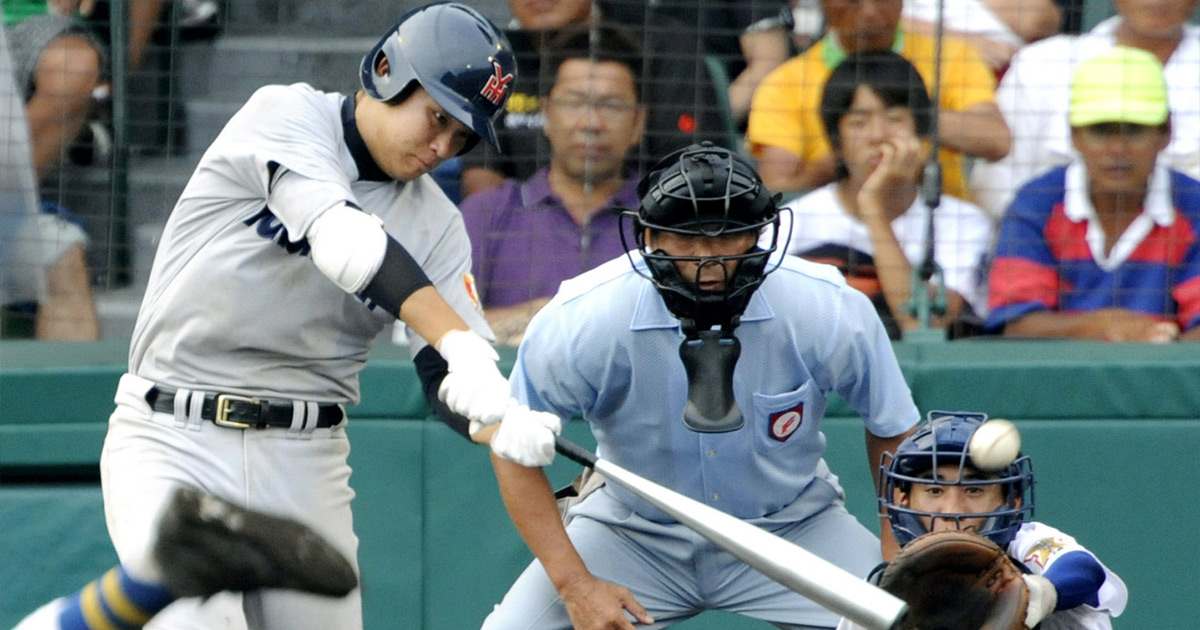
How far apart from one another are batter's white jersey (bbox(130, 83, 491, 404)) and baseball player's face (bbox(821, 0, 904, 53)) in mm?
2223

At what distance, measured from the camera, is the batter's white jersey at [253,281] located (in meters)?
3.51

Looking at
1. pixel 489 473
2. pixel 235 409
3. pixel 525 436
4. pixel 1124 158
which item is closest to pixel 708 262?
pixel 525 436

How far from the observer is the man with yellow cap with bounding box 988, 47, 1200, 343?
5.03 metres

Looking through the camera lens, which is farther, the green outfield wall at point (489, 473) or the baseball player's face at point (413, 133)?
the green outfield wall at point (489, 473)

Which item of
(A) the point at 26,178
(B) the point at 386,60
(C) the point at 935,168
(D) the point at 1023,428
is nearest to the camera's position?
(B) the point at 386,60

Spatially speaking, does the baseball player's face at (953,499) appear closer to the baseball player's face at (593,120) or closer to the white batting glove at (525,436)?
the white batting glove at (525,436)

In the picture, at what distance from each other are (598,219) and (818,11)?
1.09 meters

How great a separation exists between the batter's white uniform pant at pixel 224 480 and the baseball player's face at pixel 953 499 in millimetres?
1253

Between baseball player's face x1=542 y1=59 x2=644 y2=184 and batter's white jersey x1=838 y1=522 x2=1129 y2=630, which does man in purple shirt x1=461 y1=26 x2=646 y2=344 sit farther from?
batter's white jersey x1=838 y1=522 x2=1129 y2=630

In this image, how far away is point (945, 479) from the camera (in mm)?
3156

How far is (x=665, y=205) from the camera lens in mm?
3307

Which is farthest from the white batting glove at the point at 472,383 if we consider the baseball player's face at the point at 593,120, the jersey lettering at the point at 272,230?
the baseball player's face at the point at 593,120

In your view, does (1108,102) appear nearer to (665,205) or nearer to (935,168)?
(935,168)

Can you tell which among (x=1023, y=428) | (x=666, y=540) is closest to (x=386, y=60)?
(x=666, y=540)
